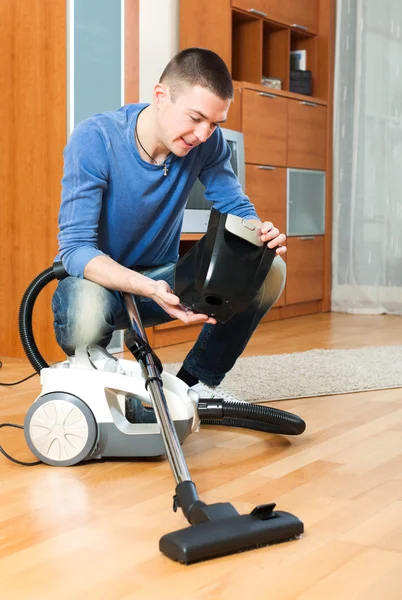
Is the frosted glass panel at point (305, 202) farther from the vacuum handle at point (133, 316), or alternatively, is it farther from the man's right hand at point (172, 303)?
the man's right hand at point (172, 303)

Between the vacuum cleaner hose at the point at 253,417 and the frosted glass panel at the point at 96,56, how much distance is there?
1.48 m

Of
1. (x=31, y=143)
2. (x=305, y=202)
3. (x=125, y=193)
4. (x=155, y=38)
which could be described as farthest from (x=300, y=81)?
(x=125, y=193)

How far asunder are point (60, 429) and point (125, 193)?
0.51 meters

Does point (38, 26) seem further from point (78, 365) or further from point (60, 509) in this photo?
point (60, 509)

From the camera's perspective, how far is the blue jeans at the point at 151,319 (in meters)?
1.81

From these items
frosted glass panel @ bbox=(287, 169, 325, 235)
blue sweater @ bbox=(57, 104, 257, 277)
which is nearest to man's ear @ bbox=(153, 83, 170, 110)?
blue sweater @ bbox=(57, 104, 257, 277)

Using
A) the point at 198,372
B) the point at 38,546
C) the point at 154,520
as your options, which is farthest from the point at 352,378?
the point at 38,546

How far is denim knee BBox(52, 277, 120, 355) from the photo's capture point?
1810 millimetres

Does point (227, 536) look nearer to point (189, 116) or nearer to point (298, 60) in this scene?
point (189, 116)

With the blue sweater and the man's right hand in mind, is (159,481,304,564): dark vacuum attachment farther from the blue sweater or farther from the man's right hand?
the blue sweater

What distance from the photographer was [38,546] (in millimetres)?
1286

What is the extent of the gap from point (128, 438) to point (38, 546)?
18.5 inches

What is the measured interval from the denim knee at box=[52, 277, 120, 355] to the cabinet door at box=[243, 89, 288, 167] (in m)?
2.51

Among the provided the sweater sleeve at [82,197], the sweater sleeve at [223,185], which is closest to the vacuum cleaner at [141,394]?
the sweater sleeve at [82,197]
